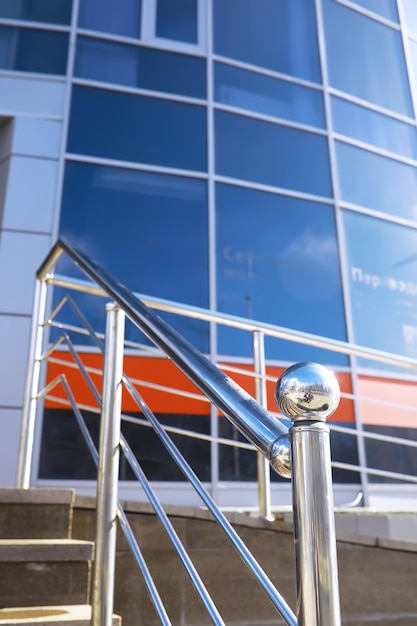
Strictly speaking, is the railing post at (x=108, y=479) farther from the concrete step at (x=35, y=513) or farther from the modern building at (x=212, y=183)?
the modern building at (x=212, y=183)

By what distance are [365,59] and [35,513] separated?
22.5 ft

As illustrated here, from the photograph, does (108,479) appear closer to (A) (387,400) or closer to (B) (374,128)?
(A) (387,400)

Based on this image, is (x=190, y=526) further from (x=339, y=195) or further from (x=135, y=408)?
(x=339, y=195)

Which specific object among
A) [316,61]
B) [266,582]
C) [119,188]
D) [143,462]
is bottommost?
[266,582]

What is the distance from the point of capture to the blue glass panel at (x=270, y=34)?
628cm

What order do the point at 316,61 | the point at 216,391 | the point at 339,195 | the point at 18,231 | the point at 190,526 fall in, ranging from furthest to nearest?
1. the point at 316,61
2. the point at 339,195
3. the point at 18,231
4. the point at 190,526
5. the point at 216,391

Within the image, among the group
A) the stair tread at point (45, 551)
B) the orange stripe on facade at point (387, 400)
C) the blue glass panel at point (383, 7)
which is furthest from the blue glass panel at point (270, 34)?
the stair tread at point (45, 551)

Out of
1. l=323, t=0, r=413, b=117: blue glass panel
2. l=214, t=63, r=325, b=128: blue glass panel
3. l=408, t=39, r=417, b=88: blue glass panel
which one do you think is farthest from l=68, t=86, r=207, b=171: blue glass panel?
l=408, t=39, r=417, b=88: blue glass panel

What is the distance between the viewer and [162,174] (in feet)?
18.1

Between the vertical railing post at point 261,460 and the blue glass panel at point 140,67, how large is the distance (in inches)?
150

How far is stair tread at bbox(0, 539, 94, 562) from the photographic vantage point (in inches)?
69.2

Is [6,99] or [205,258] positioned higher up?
[6,99]

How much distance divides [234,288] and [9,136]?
2.50 meters

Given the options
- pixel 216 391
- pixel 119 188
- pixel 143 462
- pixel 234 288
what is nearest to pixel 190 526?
pixel 216 391
